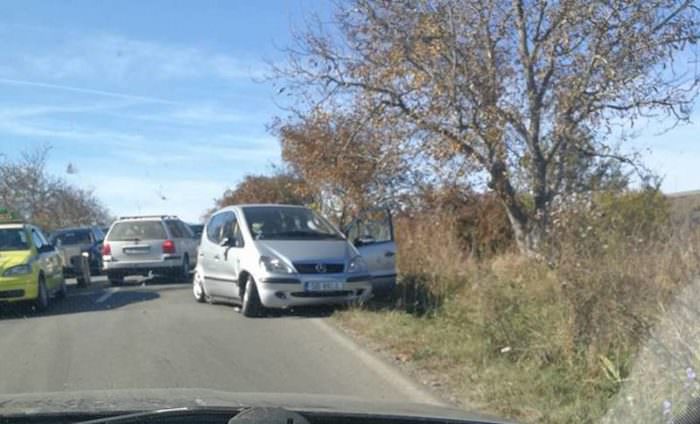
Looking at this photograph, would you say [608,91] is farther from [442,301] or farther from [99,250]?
[99,250]

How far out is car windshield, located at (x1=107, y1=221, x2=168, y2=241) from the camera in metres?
20.4

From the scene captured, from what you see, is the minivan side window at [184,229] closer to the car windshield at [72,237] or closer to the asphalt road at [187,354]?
the car windshield at [72,237]

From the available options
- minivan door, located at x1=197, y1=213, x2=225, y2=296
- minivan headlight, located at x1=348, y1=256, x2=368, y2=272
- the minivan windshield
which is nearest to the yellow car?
minivan door, located at x1=197, y1=213, x2=225, y2=296

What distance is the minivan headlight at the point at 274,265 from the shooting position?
39.8ft

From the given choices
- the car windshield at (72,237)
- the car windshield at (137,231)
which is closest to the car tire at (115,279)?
the car windshield at (137,231)

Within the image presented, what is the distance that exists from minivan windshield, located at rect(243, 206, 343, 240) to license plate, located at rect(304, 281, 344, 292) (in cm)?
100

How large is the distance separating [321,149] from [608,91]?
6699 millimetres

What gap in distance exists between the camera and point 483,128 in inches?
589

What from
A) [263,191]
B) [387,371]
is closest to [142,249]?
[387,371]

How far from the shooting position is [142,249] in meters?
20.2

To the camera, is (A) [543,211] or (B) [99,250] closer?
(A) [543,211]

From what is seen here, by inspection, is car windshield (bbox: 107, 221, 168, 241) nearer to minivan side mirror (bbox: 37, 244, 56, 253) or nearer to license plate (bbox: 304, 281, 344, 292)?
minivan side mirror (bbox: 37, 244, 56, 253)

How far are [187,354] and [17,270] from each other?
545 cm

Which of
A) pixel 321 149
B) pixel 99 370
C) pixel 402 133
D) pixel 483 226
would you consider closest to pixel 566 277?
pixel 99 370
